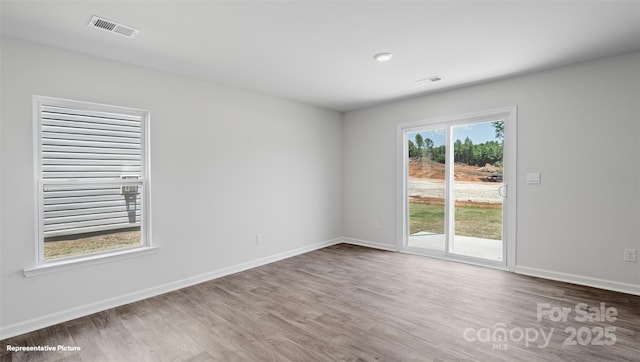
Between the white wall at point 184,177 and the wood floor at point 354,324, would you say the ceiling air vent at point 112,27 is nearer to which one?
the white wall at point 184,177

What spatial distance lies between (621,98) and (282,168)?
4.26 metres

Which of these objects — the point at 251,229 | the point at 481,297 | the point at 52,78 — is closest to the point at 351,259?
the point at 251,229

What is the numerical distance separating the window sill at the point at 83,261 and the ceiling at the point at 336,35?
202 centimetres

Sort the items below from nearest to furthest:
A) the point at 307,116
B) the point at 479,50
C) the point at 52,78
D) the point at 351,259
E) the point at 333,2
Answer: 1. the point at 333,2
2. the point at 52,78
3. the point at 479,50
4. the point at 351,259
5. the point at 307,116

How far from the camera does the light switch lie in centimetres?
379

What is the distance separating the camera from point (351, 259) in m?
4.74

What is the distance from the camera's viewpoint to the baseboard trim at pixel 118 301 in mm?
2600

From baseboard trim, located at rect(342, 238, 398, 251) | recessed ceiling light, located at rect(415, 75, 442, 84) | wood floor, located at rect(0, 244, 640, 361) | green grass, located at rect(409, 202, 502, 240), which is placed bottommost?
wood floor, located at rect(0, 244, 640, 361)

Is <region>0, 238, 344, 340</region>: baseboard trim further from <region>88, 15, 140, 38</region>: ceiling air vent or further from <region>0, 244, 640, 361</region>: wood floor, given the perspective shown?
<region>88, 15, 140, 38</region>: ceiling air vent

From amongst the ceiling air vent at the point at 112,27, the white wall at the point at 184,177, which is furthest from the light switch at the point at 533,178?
the ceiling air vent at the point at 112,27

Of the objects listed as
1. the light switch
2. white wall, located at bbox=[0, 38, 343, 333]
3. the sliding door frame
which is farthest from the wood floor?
the light switch

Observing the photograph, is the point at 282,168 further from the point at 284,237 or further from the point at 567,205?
the point at 567,205

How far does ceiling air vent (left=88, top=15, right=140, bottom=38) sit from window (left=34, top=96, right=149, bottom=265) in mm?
895

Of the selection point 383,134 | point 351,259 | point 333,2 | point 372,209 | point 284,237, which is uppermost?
point 333,2
